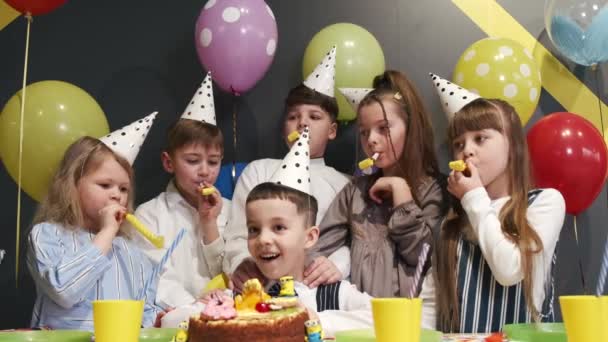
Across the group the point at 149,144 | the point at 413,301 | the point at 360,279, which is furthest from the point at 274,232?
the point at 149,144

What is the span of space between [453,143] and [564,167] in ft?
1.50

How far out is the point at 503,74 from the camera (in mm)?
2322

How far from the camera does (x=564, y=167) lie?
2223 mm

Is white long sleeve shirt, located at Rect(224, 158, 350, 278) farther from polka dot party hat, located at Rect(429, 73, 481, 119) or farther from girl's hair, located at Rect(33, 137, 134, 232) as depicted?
polka dot party hat, located at Rect(429, 73, 481, 119)

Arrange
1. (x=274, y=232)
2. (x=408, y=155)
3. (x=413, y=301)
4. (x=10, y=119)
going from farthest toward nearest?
1. (x=10, y=119)
2. (x=408, y=155)
3. (x=274, y=232)
4. (x=413, y=301)

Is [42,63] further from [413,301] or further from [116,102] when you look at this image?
[413,301]

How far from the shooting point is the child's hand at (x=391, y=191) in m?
1.98

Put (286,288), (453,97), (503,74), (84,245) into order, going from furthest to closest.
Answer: (503,74) < (453,97) < (84,245) < (286,288)

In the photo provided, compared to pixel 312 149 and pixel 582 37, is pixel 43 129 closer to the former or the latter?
pixel 312 149

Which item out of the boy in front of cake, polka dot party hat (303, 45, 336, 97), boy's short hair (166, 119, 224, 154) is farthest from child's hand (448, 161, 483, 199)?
boy's short hair (166, 119, 224, 154)

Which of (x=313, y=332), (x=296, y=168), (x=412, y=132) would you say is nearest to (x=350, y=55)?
(x=412, y=132)

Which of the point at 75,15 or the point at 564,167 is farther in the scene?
the point at 75,15

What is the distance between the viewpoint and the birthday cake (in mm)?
977

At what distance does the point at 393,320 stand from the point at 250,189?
135cm
